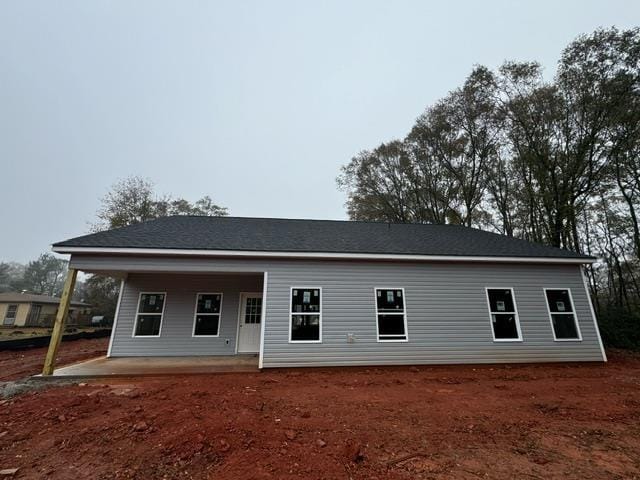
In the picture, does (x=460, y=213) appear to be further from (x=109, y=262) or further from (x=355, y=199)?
(x=109, y=262)

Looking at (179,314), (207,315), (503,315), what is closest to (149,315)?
(179,314)

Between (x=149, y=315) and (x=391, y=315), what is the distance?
304 inches

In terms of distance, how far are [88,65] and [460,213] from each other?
28.4 metres

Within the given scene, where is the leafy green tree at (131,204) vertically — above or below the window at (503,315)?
above

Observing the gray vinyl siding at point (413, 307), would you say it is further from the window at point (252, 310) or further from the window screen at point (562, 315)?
the window at point (252, 310)

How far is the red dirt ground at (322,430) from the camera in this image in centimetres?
283

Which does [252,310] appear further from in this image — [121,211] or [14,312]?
[14,312]

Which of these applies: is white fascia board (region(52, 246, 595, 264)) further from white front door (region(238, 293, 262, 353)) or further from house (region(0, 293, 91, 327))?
house (region(0, 293, 91, 327))

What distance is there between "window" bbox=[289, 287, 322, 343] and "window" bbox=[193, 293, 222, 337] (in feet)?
9.74

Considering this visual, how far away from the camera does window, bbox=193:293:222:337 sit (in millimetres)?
8820

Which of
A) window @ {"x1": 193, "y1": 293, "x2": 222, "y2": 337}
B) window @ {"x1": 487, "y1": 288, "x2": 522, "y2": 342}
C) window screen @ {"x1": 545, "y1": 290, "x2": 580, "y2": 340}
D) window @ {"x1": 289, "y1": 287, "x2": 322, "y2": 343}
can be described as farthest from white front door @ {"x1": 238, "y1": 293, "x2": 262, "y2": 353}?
window screen @ {"x1": 545, "y1": 290, "x2": 580, "y2": 340}

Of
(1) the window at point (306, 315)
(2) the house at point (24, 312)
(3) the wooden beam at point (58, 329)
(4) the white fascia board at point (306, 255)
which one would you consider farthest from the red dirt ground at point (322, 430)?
(2) the house at point (24, 312)

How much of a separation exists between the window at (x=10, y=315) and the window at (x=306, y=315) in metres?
33.2

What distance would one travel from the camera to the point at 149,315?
876 centimetres
